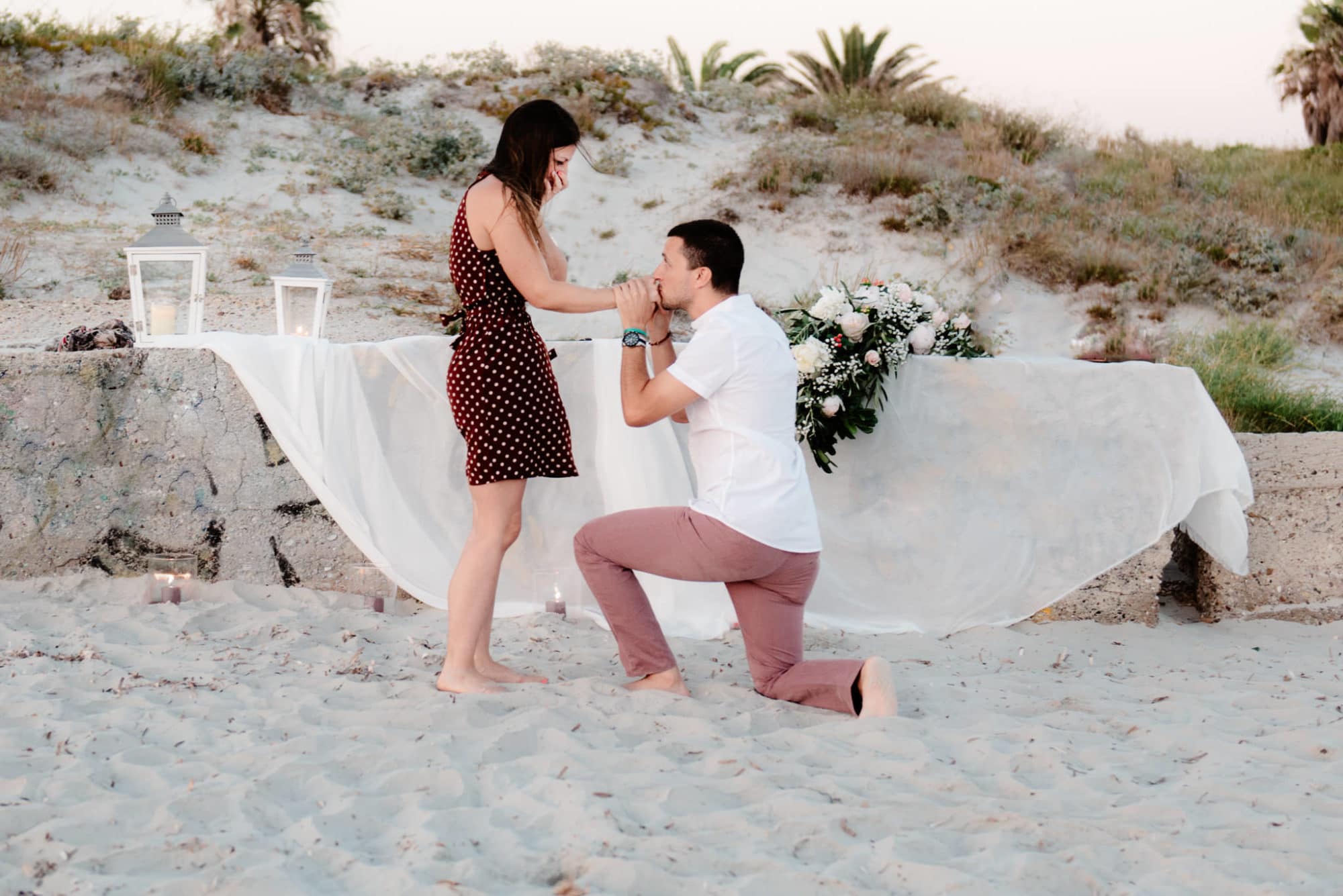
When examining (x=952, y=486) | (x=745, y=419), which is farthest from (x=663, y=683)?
(x=952, y=486)

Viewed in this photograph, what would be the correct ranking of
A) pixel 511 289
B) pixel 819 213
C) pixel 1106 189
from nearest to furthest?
pixel 511 289 → pixel 819 213 → pixel 1106 189

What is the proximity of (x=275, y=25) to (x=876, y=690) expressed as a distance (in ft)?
48.4

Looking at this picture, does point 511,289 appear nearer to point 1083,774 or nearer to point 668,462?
point 668,462

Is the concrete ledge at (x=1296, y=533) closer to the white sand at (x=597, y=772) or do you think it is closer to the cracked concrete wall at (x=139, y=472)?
the white sand at (x=597, y=772)

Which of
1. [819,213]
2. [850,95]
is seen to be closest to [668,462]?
[819,213]

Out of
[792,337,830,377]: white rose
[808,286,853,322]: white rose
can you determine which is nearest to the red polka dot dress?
[792,337,830,377]: white rose

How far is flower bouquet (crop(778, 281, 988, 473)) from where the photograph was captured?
438 centimetres

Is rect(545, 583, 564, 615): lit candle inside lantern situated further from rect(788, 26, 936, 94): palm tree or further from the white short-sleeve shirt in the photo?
rect(788, 26, 936, 94): palm tree

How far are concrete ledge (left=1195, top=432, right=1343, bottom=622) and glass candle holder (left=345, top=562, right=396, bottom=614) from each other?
347 centimetres

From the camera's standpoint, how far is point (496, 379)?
3.40m

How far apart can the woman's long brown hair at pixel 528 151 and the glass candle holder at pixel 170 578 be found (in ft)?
6.51

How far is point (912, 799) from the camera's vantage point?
2631mm

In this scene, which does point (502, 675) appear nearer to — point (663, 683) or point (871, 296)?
point (663, 683)

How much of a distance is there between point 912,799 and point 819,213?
386 inches
